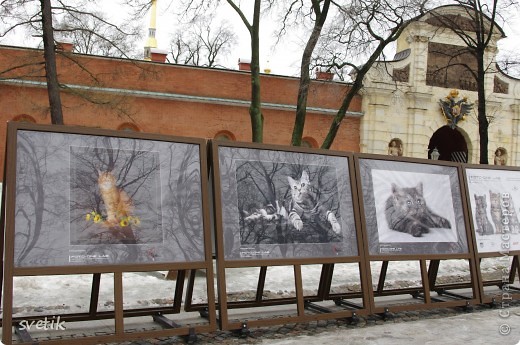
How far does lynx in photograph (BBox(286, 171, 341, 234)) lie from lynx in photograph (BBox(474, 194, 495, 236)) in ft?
8.35

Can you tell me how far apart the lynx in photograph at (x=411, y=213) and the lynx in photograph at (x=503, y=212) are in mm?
1041

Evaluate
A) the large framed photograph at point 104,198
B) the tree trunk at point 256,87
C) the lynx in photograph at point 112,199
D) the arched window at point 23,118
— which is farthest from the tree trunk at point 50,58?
the lynx in photograph at point 112,199

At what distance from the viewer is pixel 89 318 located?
22.0 ft

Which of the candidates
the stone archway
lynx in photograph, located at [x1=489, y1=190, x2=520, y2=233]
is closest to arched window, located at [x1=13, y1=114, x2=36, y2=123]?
lynx in photograph, located at [x1=489, y1=190, x2=520, y2=233]

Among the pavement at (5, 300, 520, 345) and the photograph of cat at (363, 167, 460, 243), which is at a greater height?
the photograph of cat at (363, 167, 460, 243)

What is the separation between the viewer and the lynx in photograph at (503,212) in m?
8.88

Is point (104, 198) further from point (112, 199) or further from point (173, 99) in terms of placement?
point (173, 99)

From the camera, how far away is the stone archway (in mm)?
25734

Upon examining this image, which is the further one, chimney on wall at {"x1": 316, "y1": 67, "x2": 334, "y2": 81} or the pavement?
chimney on wall at {"x1": 316, "y1": 67, "x2": 334, "y2": 81}

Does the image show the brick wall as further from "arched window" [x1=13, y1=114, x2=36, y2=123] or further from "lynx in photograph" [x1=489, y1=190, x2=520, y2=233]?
"lynx in photograph" [x1=489, y1=190, x2=520, y2=233]

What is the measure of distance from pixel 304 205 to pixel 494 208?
3.42 metres

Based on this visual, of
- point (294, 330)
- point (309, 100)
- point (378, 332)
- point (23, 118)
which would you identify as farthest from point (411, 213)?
point (309, 100)

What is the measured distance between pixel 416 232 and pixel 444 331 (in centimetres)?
143

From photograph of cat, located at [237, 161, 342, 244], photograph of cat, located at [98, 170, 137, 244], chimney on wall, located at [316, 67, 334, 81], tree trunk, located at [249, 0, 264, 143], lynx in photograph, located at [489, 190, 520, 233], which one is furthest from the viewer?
chimney on wall, located at [316, 67, 334, 81]
